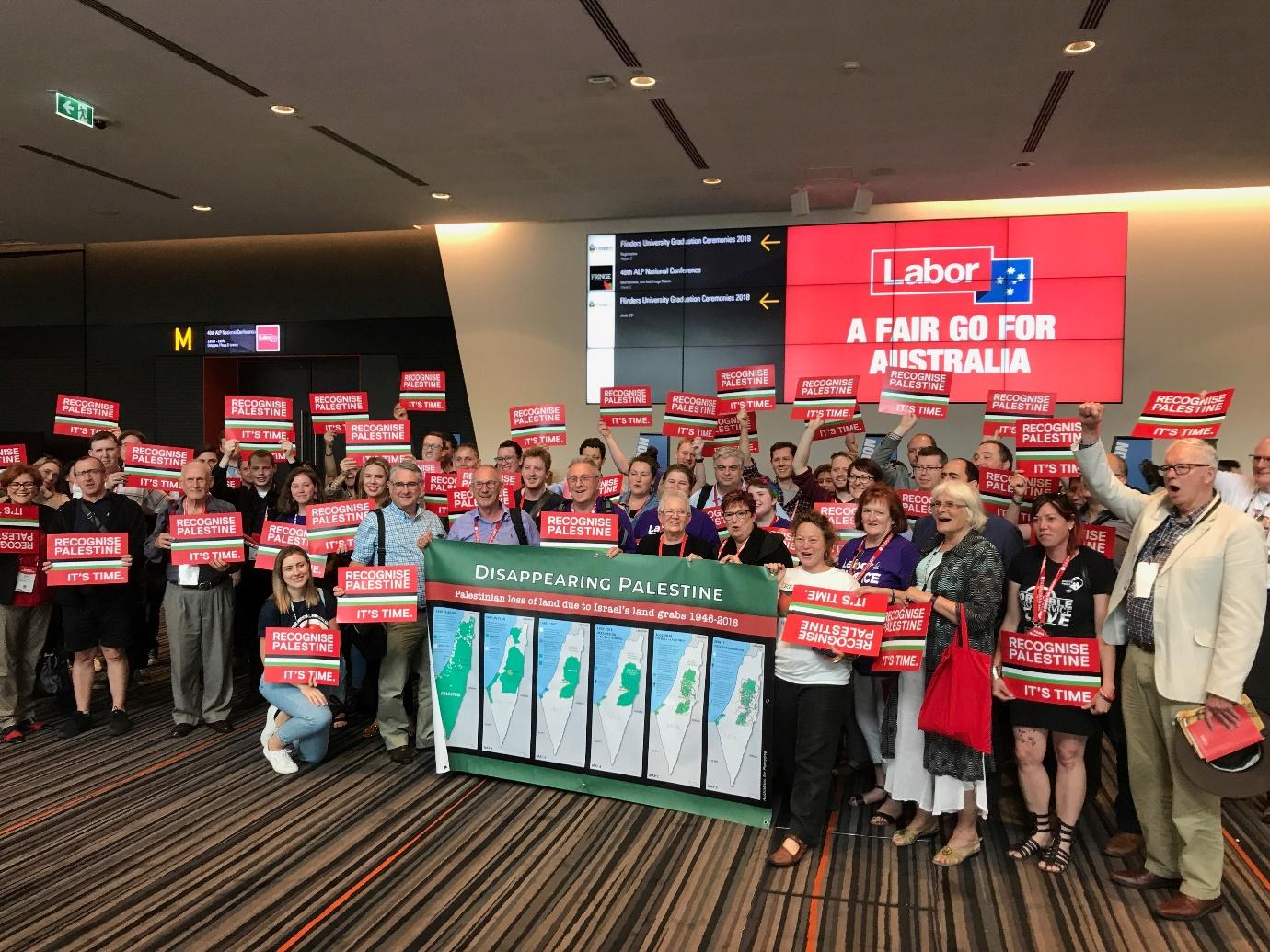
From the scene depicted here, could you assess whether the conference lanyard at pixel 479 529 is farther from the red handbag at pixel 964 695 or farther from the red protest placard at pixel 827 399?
the red handbag at pixel 964 695

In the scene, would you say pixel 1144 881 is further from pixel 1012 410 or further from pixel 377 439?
pixel 377 439

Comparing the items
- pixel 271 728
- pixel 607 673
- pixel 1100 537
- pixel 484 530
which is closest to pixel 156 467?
pixel 271 728

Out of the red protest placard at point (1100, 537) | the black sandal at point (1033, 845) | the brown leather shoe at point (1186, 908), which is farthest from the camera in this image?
the red protest placard at point (1100, 537)

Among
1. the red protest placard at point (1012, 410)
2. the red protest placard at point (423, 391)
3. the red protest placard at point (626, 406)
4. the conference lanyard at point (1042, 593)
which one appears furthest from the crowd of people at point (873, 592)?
the red protest placard at point (423, 391)

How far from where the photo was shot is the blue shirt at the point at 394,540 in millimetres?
4754

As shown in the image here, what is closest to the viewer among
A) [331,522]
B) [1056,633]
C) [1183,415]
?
[1056,633]

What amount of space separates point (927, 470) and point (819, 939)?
99.1 inches

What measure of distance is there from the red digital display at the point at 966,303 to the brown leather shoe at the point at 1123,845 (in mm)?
4857

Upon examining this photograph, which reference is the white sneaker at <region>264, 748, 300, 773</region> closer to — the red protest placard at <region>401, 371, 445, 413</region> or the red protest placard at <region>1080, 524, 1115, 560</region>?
the red protest placard at <region>401, 371, 445, 413</region>

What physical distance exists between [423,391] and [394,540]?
96.6 inches

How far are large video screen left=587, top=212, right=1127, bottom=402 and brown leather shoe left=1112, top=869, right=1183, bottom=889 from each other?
569 cm

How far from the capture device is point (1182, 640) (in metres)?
3.18

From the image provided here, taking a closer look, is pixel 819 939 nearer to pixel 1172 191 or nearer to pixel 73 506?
pixel 73 506

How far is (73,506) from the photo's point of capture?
5266 mm
